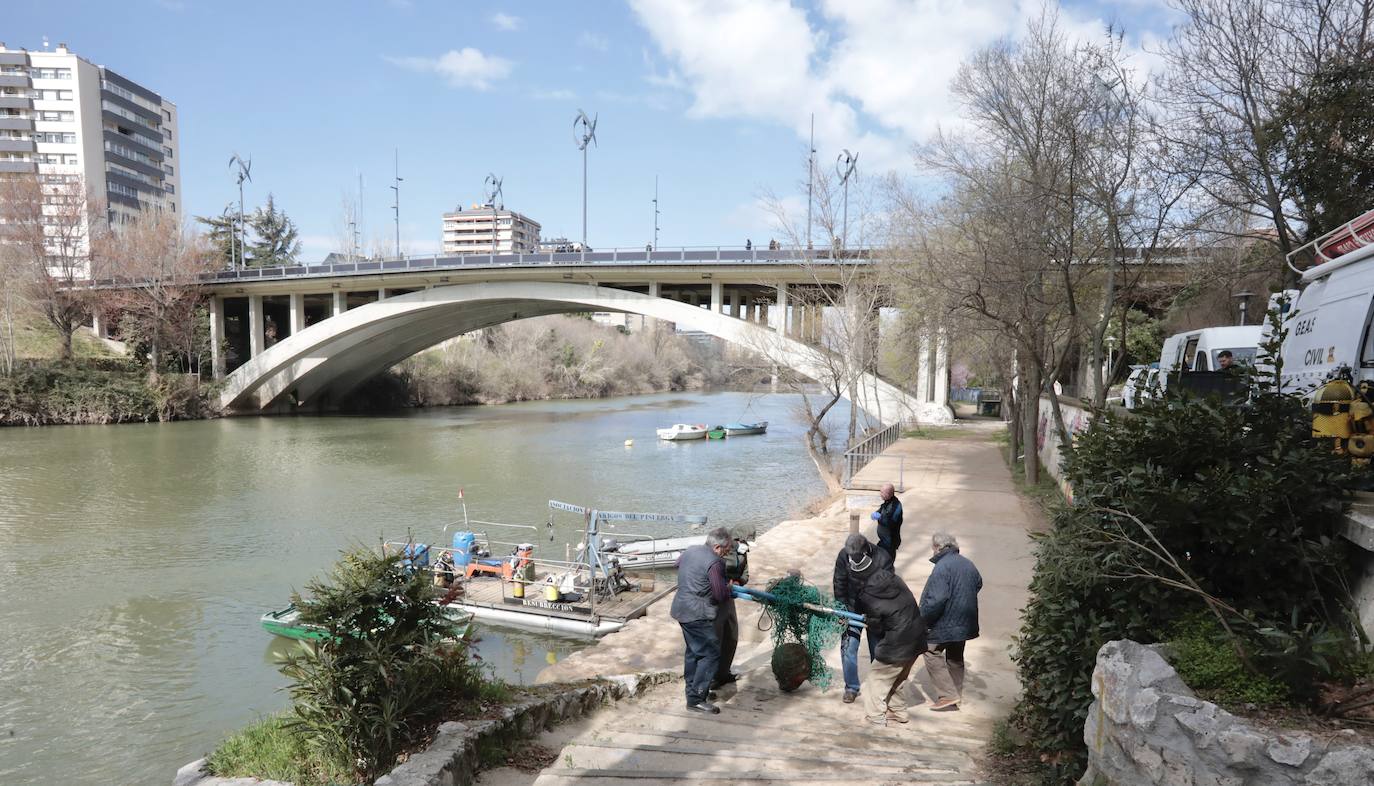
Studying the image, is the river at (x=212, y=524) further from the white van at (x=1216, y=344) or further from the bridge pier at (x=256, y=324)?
the white van at (x=1216, y=344)

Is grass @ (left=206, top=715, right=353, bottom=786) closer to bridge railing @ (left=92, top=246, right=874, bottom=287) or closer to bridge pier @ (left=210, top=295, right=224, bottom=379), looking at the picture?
bridge railing @ (left=92, top=246, right=874, bottom=287)

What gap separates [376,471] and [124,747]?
17.6 meters

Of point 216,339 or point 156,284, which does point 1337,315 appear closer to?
point 156,284

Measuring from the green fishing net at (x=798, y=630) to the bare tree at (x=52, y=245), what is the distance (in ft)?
143

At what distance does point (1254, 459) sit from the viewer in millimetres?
3709

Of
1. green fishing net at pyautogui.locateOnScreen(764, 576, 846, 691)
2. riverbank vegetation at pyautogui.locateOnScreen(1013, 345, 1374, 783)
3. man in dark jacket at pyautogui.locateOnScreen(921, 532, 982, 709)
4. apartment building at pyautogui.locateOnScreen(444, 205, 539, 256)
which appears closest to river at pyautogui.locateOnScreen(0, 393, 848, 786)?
green fishing net at pyautogui.locateOnScreen(764, 576, 846, 691)

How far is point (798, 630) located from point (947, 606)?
1185 millimetres

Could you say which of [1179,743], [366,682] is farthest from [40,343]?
[1179,743]

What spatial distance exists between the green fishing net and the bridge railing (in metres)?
18.9

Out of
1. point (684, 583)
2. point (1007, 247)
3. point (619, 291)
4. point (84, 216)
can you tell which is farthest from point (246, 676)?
point (84, 216)

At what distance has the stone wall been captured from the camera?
2422 mm

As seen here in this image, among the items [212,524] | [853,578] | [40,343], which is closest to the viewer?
[853,578]

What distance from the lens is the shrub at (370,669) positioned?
13.5 ft

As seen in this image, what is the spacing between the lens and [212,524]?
17.6 m
